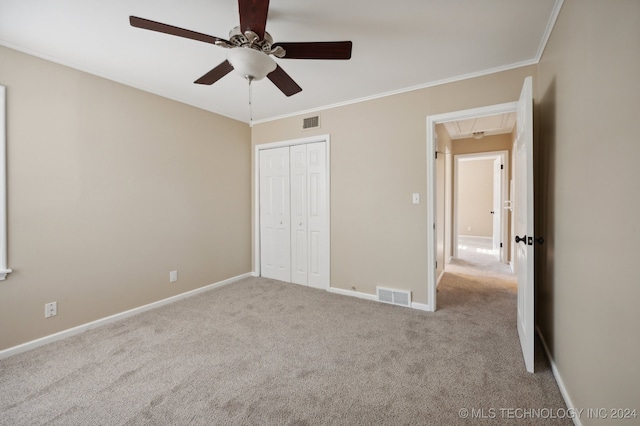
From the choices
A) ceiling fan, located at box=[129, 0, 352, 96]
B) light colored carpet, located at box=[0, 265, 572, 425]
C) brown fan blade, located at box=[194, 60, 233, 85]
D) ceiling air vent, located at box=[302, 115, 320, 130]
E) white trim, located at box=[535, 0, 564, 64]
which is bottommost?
light colored carpet, located at box=[0, 265, 572, 425]

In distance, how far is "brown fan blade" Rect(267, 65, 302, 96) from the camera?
1.91 meters

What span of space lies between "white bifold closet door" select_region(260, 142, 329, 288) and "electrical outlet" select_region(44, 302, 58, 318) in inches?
94.2

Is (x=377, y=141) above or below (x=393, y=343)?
above

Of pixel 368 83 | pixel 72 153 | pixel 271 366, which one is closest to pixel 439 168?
pixel 368 83

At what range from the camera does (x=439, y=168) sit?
13.2 ft

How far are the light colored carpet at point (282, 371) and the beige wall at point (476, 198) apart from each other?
5326 mm

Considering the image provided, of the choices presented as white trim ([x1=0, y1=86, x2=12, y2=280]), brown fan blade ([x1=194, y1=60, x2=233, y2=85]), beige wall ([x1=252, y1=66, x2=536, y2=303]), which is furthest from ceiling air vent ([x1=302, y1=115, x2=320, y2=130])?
white trim ([x1=0, y1=86, x2=12, y2=280])

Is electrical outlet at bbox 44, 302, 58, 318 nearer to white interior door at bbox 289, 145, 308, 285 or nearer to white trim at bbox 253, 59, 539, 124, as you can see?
white interior door at bbox 289, 145, 308, 285

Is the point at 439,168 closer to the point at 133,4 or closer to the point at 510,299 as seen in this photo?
the point at 510,299

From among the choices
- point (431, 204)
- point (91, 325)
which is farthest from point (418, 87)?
point (91, 325)

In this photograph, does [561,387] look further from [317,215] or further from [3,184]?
[3,184]

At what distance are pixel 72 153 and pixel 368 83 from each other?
2.96 m

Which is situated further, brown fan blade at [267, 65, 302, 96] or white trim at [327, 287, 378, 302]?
white trim at [327, 287, 378, 302]

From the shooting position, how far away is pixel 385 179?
10.4ft
